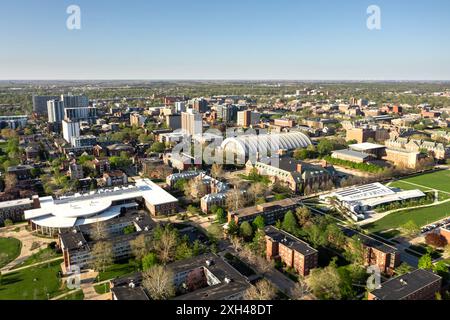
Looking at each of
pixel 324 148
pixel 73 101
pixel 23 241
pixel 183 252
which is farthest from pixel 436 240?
pixel 73 101

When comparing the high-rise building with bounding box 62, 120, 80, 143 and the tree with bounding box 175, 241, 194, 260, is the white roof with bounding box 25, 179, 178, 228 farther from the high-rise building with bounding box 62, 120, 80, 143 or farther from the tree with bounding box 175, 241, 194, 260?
the high-rise building with bounding box 62, 120, 80, 143

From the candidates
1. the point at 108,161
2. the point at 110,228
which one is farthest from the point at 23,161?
the point at 110,228

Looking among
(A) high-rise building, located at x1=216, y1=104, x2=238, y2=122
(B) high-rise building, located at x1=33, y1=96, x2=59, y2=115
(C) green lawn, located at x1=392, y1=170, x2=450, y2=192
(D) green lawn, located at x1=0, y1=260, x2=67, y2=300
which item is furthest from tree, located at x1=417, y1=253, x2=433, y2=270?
(B) high-rise building, located at x1=33, y1=96, x2=59, y2=115

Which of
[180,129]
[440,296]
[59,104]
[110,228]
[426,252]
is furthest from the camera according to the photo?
[59,104]

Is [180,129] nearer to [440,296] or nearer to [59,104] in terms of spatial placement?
[59,104]

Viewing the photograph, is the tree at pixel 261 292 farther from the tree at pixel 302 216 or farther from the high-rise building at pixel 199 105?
the high-rise building at pixel 199 105

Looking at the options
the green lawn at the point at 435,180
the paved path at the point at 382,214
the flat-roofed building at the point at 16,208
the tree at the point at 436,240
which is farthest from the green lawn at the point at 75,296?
the green lawn at the point at 435,180
